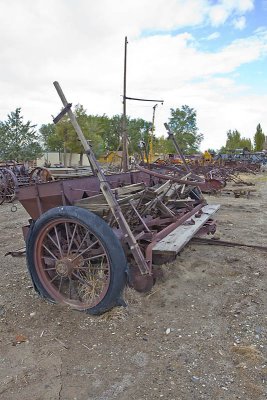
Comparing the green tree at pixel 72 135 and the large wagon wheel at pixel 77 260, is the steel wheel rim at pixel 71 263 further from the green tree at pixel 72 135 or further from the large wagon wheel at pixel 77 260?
the green tree at pixel 72 135

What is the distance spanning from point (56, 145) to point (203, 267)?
46.4 meters

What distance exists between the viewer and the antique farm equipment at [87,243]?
3.46m

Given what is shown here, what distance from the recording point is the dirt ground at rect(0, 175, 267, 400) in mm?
2643

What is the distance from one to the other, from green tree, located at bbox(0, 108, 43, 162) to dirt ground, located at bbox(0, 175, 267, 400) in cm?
3704

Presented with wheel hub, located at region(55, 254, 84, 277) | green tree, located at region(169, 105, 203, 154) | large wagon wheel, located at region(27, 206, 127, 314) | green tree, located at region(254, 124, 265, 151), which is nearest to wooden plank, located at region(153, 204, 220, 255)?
large wagon wheel, located at region(27, 206, 127, 314)

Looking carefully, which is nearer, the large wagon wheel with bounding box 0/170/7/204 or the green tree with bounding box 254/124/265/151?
the large wagon wheel with bounding box 0/170/7/204

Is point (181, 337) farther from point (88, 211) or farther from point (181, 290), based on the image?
point (88, 211)

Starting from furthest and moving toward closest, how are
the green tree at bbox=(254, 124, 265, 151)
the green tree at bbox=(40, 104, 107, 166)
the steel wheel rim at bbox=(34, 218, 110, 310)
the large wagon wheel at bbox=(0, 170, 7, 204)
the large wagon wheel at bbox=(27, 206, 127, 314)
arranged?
1. the green tree at bbox=(254, 124, 265, 151)
2. the green tree at bbox=(40, 104, 107, 166)
3. the large wagon wheel at bbox=(0, 170, 7, 204)
4. the steel wheel rim at bbox=(34, 218, 110, 310)
5. the large wagon wheel at bbox=(27, 206, 127, 314)

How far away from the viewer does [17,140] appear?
40.8m

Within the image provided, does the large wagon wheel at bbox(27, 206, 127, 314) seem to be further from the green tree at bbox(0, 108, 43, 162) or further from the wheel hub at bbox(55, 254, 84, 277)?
the green tree at bbox(0, 108, 43, 162)

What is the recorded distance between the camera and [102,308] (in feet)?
11.5

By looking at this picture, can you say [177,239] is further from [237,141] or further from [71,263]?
Answer: [237,141]

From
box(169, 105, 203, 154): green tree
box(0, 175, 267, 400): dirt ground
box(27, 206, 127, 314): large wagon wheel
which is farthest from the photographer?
box(169, 105, 203, 154): green tree

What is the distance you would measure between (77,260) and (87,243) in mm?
203
